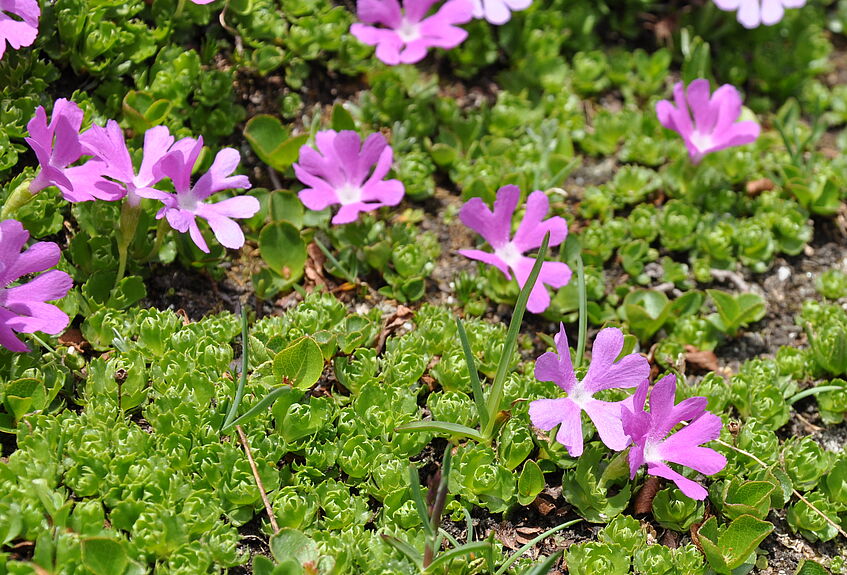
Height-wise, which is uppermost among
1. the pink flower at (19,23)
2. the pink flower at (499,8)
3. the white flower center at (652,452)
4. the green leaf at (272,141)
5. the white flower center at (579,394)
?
the pink flower at (19,23)

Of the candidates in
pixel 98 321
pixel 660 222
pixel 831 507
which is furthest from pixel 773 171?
pixel 98 321

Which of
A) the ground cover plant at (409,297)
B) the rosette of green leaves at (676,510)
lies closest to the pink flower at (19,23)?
the ground cover plant at (409,297)

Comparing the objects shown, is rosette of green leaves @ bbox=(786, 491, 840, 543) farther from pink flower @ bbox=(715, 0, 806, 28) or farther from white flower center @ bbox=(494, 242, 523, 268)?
pink flower @ bbox=(715, 0, 806, 28)

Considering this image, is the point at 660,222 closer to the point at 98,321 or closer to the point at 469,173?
the point at 469,173

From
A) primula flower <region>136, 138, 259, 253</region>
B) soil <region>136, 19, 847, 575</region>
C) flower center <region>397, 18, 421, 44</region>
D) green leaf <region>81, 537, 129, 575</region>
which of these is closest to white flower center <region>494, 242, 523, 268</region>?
soil <region>136, 19, 847, 575</region>

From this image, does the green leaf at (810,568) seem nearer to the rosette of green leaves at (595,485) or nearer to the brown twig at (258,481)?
the rosette of green leaves at (595,485)

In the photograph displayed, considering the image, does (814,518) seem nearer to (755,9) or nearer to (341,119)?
(341,119)
